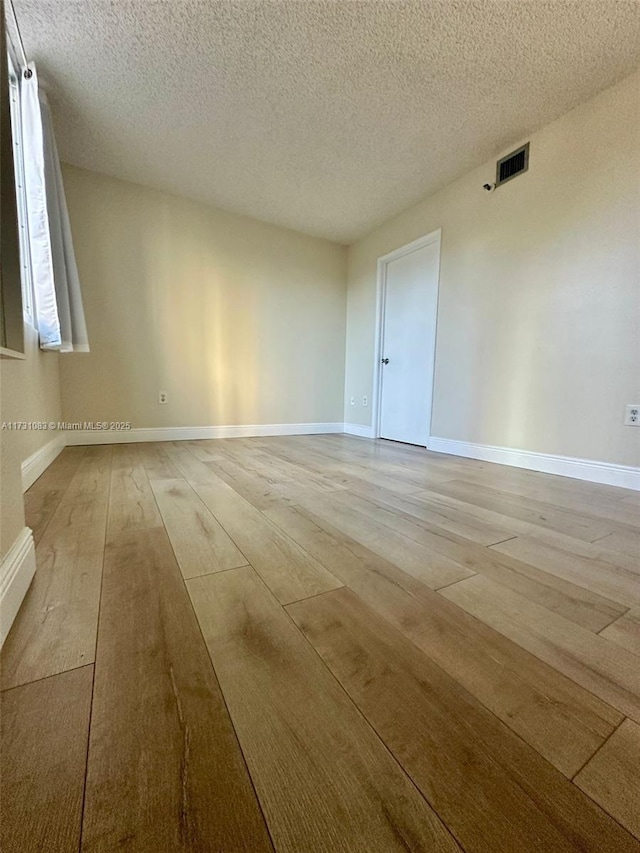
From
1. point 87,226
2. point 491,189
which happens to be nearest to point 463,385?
point 491,189

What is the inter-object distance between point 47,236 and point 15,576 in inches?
78.0

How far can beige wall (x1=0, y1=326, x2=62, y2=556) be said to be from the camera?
2.37 ft

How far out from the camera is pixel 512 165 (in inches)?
89.4

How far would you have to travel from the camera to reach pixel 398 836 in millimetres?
357

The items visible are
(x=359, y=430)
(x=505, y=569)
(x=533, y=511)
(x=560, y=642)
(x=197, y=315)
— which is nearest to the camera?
(x=560, y=642)

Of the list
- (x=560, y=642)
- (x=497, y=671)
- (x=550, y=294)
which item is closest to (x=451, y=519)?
(x=560, y=642)

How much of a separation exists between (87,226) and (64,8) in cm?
141

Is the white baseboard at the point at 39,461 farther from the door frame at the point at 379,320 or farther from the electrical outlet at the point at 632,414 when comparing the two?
the electrical outlet at the point at 632,414

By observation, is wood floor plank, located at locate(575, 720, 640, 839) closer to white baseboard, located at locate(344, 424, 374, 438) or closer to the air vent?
the air vent

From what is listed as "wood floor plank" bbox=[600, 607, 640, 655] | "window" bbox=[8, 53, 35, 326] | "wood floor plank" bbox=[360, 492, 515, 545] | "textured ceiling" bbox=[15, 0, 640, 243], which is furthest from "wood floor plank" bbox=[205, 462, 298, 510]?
"textured ceiling" bbox=[15, 0, 640, 243]

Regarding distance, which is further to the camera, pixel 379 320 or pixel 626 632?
pixel 379 320

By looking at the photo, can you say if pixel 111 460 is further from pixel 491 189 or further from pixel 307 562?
pixel 491 189

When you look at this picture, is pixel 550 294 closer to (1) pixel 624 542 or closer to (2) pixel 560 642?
(1) pixel 624 542

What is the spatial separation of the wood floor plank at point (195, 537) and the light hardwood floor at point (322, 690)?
11 mm
